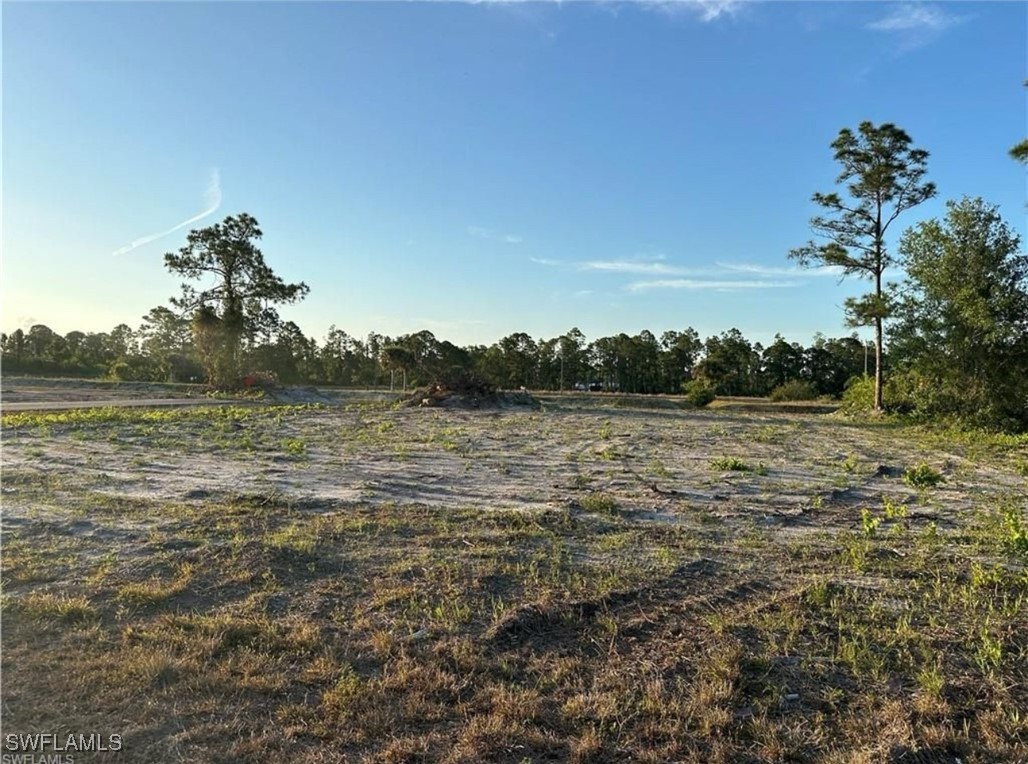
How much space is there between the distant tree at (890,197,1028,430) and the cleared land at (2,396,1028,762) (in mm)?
11407

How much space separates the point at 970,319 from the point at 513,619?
1788cm

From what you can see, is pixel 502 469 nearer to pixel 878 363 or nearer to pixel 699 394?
pixel 878 363

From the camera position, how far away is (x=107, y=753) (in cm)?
239

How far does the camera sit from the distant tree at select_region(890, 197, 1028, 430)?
16359 millimetres

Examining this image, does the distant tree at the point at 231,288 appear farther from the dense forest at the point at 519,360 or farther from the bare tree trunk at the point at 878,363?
the bare tree trunk at the point at 878,363

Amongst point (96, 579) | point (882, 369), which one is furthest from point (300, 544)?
point (882, 369)

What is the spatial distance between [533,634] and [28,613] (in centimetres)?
288

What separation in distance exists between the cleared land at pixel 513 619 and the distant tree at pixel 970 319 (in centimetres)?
1141

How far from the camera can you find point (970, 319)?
53.5 feet

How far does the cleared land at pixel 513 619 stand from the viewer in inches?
101

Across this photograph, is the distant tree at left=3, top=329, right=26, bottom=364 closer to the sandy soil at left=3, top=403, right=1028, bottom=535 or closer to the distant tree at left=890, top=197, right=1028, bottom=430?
the sandy soil at left=3, top=403, right=1028, bottom=535

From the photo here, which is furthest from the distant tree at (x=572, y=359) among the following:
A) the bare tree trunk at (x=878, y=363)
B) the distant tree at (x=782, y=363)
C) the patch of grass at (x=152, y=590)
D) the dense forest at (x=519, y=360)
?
the patch of grass at (x=152, y=590)

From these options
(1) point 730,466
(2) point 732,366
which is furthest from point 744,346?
(1) point 730,466

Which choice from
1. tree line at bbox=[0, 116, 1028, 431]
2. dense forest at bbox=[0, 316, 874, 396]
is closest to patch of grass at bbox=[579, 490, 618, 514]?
tree line at bbox=[0, 116, 1028, 431]
